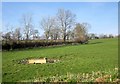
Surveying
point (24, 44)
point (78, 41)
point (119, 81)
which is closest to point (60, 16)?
point (78, 41)

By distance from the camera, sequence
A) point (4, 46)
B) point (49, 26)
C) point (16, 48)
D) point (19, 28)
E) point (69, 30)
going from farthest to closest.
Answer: point (69, 30)
point (49, 26)
point (19, 28)
point (16, 48)
point (4, 46)

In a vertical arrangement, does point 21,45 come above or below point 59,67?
above

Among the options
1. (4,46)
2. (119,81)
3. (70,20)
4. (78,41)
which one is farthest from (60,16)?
(119,81)

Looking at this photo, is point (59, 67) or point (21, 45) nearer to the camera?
point (59, 67)

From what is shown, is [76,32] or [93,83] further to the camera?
[76,32]

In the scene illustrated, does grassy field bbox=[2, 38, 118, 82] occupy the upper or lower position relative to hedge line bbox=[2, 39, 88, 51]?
lower

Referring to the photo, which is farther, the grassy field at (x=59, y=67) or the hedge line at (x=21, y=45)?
the hedge line at (x=21, y=45)

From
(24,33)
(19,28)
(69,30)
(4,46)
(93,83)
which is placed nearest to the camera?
(93,83)

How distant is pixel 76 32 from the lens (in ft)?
282

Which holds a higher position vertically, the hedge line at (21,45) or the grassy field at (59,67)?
the hedge line at (21,45)

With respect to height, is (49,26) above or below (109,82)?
above

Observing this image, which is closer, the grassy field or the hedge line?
the grassy field

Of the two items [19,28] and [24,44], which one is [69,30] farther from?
[24,44]

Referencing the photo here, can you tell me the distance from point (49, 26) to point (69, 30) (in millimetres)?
9578
